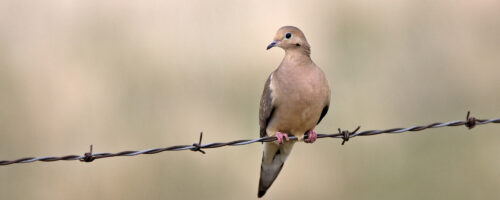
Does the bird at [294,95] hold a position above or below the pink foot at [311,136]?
above

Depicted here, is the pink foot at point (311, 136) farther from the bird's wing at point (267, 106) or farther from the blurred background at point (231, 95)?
the blurred background at point (231, 95)

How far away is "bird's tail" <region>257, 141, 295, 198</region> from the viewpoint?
585 cm

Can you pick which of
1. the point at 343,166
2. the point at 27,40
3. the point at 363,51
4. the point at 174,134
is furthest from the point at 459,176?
the point at 27,40

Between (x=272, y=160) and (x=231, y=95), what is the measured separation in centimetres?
267

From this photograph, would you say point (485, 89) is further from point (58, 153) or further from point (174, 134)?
point (58, 153)

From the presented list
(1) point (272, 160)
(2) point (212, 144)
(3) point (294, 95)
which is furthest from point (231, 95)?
(2) point (212, 144)

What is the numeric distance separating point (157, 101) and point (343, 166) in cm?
212

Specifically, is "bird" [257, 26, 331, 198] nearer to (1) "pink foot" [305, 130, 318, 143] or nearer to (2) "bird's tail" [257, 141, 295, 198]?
(1) "pink foot" [305, 130, 318, 143]

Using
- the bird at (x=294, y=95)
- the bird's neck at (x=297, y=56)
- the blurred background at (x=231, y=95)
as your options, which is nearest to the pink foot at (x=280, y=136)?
the bird at (x=294, y=95)

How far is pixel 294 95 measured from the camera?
533cm

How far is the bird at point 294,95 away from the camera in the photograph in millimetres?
5324

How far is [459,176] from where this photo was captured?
26.5 ft

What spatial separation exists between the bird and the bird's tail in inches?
8.9

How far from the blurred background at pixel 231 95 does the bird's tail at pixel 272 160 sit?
1779mm
